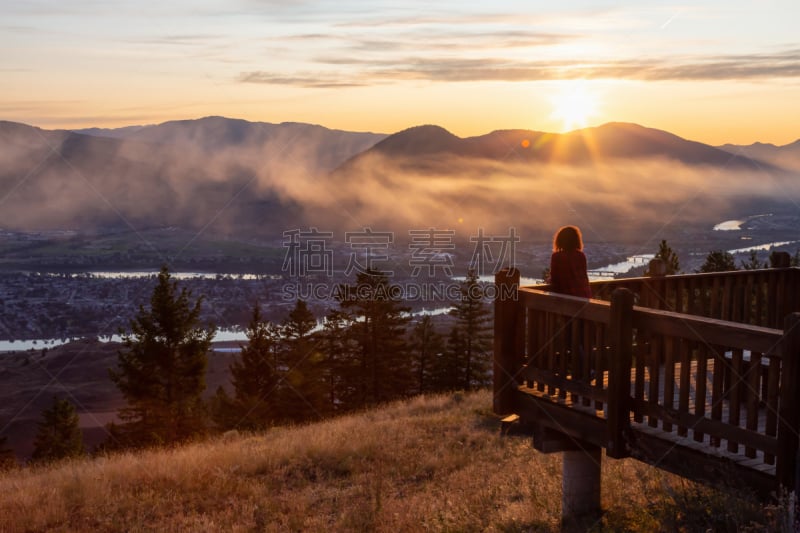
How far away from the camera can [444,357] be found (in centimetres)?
5006

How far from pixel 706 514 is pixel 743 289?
4203 millimetres

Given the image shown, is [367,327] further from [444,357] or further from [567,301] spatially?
[567,301]

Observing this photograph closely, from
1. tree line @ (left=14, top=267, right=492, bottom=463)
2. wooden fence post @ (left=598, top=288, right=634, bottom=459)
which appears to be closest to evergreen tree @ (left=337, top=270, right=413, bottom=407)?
tree line @ (left=14, top=267, right=492, bottom=463)

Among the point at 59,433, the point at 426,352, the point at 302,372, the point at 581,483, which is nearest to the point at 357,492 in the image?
the point at 581,483

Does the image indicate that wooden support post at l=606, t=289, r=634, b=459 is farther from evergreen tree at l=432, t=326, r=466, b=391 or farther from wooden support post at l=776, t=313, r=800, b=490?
evergreen tree at l=432, t=326, r=466, b=391

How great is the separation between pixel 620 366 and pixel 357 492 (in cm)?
478

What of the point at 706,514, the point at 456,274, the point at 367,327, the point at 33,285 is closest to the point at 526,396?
the point at 706,514

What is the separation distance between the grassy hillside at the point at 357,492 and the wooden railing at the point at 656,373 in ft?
1.73

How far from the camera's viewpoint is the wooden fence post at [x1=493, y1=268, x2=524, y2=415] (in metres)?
7.98

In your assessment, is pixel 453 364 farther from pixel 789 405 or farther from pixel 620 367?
pixel 789 405

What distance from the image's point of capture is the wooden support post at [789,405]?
16.5 feet

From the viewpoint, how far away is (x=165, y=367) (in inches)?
1526

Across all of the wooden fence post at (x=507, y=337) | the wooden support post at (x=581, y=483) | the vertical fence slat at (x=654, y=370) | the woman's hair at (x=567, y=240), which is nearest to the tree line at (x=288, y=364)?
the wooden fence post at (x=507, y=337)

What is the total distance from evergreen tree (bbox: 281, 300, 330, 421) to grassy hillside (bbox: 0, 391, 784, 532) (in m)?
30.5
